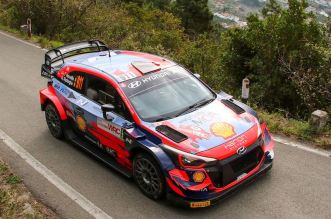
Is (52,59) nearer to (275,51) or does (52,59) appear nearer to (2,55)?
(275,51)

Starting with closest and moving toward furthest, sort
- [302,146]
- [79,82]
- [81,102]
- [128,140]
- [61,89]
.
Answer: [128,140]
[81,102]
[302,146]
[79,82]
[61,89]

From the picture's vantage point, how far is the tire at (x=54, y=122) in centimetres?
842

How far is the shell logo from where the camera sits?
622 centimetres

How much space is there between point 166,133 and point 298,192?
214 cm

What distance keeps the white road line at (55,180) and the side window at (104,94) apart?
4.63 ft

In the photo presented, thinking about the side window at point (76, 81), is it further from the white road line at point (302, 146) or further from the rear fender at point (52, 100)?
the white road line at point (302, 146)

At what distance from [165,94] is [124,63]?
1149 mm

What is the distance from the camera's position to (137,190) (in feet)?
22.1

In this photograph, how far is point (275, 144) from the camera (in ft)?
26.0

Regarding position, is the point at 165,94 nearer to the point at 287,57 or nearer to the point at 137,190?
the point at 137,190

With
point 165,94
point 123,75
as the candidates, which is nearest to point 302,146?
point 165,94

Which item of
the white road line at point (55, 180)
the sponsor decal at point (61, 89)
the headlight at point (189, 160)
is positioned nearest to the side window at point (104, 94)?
the sponsor decal at point (61, 89)

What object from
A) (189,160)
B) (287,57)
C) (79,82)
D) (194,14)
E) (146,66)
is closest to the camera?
(189,160)

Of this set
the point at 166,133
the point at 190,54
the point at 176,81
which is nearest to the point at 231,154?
the point at 166,133
